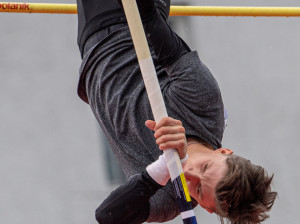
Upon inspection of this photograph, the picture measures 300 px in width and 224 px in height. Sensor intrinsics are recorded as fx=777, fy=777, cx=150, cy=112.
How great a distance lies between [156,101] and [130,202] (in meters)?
0.30

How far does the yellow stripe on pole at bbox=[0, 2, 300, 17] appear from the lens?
8.39 ft

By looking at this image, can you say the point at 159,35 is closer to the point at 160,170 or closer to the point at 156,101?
the point at 156,101

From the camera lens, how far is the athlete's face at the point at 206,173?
2.06 meters

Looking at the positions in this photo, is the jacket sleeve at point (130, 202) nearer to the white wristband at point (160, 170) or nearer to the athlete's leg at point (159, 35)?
the white wristband at point (160, 170)

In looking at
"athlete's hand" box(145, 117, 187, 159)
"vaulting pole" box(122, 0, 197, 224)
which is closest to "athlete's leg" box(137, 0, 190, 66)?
"vaulting pole" box(122, 0, 197, 224)

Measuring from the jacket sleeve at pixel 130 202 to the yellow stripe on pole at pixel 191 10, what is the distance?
2.65ft

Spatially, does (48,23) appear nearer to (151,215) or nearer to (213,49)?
(213,49)

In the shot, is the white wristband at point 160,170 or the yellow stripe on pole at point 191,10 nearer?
the white wristband at point 160,170

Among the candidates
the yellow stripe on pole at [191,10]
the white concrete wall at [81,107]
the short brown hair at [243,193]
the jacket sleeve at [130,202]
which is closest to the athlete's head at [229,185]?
the short brown hair at [243,193]

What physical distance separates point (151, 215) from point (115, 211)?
5.7 inches

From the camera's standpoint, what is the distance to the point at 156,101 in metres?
1.82

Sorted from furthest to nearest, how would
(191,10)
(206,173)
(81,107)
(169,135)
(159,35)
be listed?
(81,107) < (191,10) < (206,173) < (159,35) < (169,135)

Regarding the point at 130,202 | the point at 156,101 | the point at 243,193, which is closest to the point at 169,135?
the point at 156,101

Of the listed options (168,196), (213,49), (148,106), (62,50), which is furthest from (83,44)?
(213,49)
